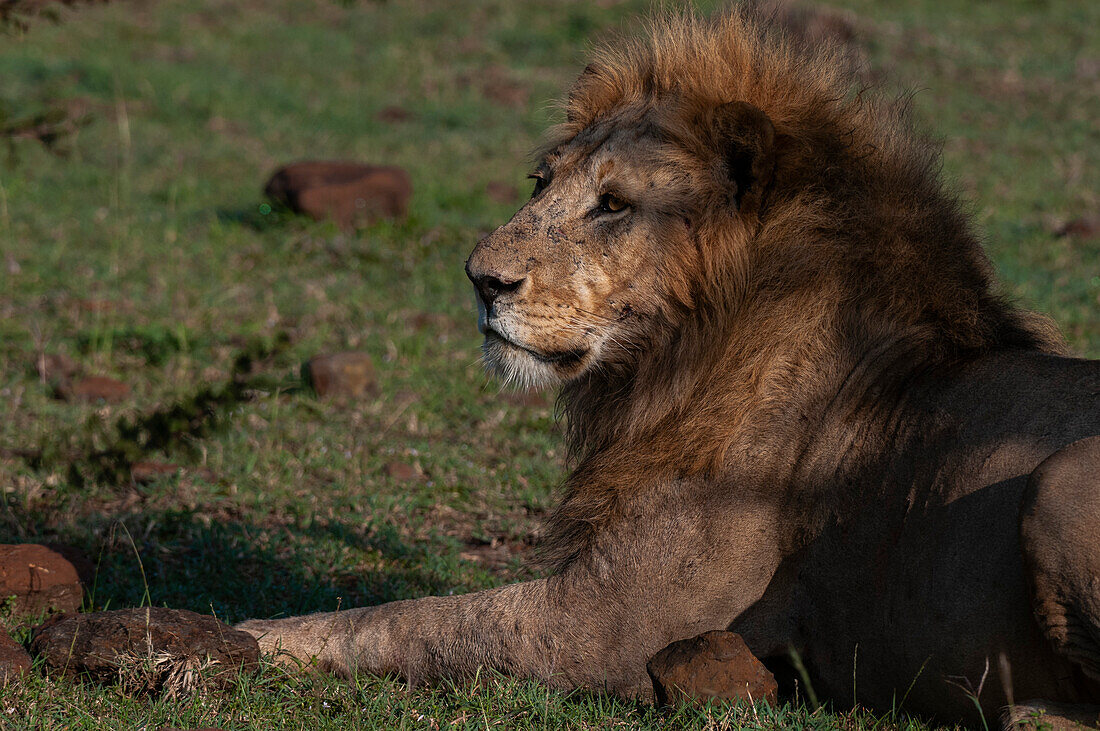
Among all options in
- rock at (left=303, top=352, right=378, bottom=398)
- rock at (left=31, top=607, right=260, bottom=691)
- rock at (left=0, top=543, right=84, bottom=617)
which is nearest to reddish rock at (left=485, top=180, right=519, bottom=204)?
rock at (left=303, top=352, right=378, bottom=398)

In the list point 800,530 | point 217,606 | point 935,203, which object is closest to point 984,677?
point 800,530

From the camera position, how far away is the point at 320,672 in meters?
3.42

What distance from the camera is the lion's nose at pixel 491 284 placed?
3.30 m

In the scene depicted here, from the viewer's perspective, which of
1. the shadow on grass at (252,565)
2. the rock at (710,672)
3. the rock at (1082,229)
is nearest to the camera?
the rock at (710,672)

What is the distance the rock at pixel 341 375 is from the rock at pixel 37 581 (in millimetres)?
2508

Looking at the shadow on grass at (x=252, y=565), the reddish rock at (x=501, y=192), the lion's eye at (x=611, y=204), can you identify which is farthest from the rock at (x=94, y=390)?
the reddish rock at (x=501, y=192)

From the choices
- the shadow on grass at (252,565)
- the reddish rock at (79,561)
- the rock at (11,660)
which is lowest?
the shadow on grass at (252,565)

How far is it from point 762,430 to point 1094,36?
16588mm

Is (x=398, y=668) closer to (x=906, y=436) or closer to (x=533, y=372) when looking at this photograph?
(x=533, y=372)

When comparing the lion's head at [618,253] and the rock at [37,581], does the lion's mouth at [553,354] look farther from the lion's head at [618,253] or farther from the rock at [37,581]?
the rock at [37,581]

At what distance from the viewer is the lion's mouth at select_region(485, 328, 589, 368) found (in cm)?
338

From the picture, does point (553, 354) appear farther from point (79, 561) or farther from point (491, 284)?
point (79, 561)

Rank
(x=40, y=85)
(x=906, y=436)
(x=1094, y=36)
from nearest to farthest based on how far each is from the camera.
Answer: (x=906, y=436) → (x=40, y=85) → (x=1094, y=36)

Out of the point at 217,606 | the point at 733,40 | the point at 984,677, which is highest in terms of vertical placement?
the point at 733,40
